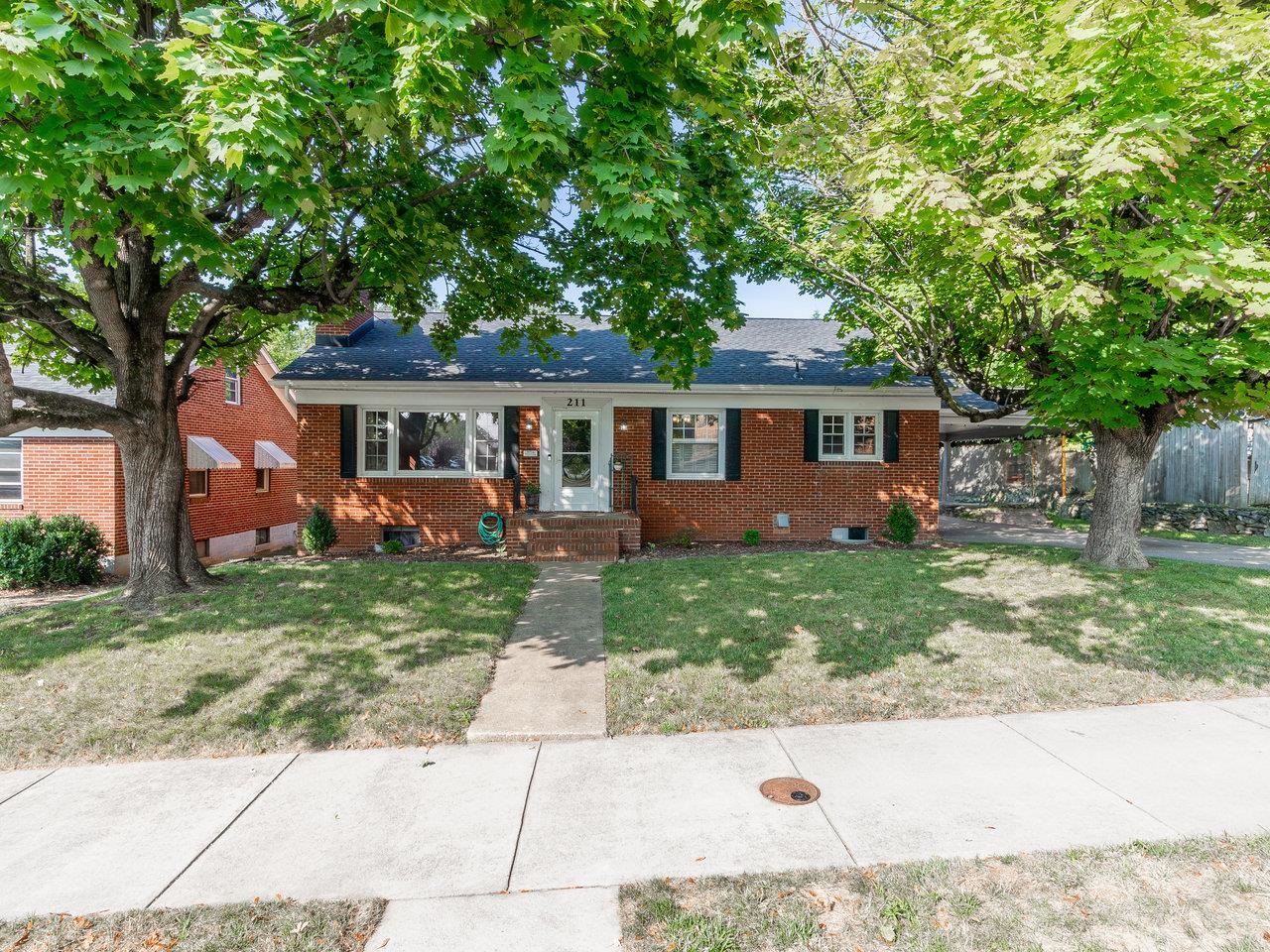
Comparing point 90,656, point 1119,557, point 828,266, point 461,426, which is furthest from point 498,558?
point 1119,557

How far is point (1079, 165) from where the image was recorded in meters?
5.21

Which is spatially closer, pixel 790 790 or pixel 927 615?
pixel 790 790

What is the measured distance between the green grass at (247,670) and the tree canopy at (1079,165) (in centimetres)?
534

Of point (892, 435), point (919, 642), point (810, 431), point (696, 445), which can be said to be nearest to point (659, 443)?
point (696, 445)

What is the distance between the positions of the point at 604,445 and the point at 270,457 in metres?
10.2

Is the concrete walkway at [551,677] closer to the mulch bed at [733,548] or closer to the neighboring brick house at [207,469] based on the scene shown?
the mulch bed at [733,548]

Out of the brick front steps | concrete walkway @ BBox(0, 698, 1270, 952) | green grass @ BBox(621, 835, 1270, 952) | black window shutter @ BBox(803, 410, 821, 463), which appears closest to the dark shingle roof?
black window shutter @ BBox(803, 410, 821, 463)

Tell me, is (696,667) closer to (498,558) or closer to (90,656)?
(90,656)

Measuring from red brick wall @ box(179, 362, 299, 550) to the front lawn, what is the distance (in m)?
10.5

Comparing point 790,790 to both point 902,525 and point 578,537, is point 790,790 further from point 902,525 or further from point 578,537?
point 902,525

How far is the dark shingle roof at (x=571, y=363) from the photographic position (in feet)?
39.2

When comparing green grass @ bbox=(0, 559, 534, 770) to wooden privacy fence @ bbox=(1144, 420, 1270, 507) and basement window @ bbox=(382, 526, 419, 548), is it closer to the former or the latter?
basement window @ bbox=(382, 526, 419, 548)

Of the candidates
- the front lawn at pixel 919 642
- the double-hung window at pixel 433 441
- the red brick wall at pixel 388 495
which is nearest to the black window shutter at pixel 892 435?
the front lawn at pixel 919 642

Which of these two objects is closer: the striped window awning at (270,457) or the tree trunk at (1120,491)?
the tree trunk at (1120,491)
